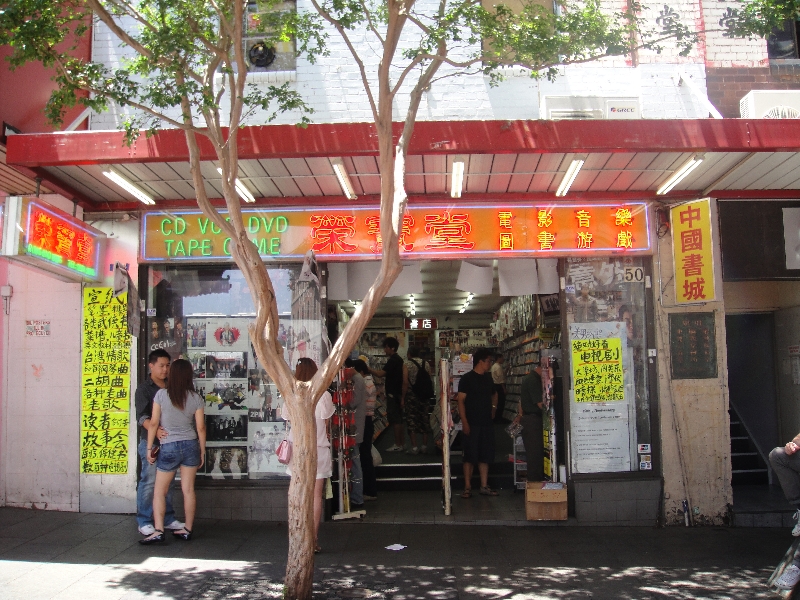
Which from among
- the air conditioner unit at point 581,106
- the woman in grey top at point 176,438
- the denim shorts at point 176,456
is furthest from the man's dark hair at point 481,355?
the denim shorts at point 176,456

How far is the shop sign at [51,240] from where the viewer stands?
6777mm

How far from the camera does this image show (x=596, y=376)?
28.6ft

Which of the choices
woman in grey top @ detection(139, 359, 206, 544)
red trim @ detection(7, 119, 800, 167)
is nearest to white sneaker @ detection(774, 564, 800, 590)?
red trim @ detection(7, 119, 800, 167)

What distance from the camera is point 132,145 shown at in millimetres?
7285

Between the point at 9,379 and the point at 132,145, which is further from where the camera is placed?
the point at 9,379

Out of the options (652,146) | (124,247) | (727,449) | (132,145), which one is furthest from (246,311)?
(727,449)

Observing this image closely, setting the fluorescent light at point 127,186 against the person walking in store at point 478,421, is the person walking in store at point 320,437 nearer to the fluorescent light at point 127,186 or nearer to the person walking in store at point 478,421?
the fluorescent light at point 127,186

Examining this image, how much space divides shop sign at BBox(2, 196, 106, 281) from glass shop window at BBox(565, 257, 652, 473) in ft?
18.1

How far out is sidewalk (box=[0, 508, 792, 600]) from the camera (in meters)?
6.07

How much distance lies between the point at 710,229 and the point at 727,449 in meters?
2.58

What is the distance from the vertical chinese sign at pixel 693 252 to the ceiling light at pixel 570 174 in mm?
1269

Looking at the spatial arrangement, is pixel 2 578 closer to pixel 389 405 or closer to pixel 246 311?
pixel 246 311

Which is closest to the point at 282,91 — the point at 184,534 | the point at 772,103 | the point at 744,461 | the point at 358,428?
the point at 358,428

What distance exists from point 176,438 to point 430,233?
3583mm
